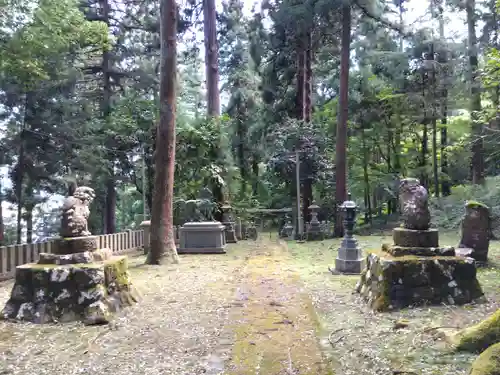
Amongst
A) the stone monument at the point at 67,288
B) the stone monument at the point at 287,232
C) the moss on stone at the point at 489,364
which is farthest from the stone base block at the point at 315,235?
the moss on stone at the point at 489,364

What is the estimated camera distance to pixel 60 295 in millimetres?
4344

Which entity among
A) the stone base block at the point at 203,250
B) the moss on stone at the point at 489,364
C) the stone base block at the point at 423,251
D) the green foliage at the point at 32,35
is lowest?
the stone base block at the point at 203,250

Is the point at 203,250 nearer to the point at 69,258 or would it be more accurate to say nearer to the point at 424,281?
the point at 69,258

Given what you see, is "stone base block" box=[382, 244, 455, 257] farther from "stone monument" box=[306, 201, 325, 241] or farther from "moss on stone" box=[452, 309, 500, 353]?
"stone monument" box=[306, 201, 325, 241]

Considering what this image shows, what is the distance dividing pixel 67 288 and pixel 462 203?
41.0ft

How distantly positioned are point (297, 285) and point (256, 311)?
5.10 feet

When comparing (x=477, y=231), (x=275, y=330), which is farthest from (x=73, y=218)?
(x=477, y=231)

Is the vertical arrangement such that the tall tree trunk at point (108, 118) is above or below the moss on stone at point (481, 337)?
above

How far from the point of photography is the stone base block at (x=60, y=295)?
4246 millimetres

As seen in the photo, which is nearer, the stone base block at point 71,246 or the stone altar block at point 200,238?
the stone base block at point 71,246

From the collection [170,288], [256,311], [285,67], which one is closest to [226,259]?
[170,288]

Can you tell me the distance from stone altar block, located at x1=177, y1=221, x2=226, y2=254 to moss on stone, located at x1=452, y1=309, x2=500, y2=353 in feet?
25.9

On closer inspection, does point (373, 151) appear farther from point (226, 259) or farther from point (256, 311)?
point (256, 311)

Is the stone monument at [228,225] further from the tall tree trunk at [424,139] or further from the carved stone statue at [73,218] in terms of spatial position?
the tall tree trunk at [424,139]
